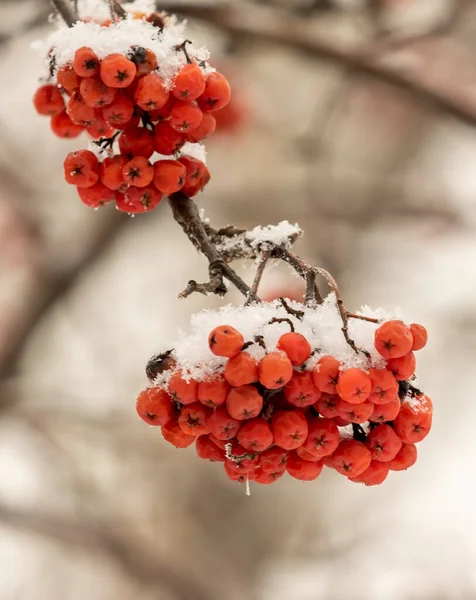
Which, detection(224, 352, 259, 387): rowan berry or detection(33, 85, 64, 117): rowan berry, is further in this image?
detection(33, 85, 64, 117): rowan berry

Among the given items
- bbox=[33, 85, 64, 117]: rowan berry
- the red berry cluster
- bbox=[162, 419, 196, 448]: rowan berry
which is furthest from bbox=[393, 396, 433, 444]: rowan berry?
bbox=[33, 85, 64, 117]: rowan berry

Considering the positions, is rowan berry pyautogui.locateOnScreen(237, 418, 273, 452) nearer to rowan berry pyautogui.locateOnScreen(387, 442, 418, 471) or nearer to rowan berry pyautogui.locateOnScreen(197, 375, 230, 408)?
rowan berry pyautogui.locateOnScreen(197, 375, 230, 408)

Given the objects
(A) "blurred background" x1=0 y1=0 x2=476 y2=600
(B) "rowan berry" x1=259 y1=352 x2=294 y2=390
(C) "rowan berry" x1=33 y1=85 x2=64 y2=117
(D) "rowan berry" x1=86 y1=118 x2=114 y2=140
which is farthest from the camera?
(A) "blurred background" x1=0 y1=0 x2=476 y2=600

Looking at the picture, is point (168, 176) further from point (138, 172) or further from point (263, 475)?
point (263, 475)

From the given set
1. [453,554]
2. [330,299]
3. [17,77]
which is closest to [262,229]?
[330,299]

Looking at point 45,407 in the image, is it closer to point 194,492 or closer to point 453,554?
point 194,492

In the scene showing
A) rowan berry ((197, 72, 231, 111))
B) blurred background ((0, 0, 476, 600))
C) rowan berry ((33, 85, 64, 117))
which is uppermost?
blurred background ((0, 0, 476, 600))
